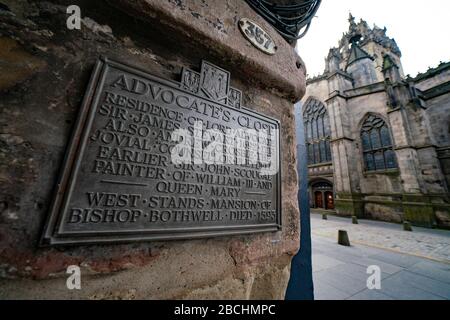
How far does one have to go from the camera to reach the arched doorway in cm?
1569

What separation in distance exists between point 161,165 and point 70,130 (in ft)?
1.40

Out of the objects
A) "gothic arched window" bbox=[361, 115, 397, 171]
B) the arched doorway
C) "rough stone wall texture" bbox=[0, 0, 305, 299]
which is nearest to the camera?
"rough stone wall texture" bbox=[0, 0, 305, 299]

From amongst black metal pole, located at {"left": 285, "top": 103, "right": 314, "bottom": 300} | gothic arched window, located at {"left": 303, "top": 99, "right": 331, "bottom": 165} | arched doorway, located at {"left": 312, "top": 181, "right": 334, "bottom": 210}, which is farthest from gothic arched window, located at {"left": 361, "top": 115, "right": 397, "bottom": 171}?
black metal pole, located at {"left": 285, "top": 103, "right": 314, "bottom": 300}

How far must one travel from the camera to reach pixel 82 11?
940mm

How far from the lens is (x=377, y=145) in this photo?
513 inches

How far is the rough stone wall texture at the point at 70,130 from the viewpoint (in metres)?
0.69

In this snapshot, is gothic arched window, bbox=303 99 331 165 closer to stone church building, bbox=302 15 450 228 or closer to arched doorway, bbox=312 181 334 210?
stone church building, bbox=302 15 450 228

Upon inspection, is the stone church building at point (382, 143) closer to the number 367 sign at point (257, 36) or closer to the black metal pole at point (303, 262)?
the black metal pole at point (303, 262)

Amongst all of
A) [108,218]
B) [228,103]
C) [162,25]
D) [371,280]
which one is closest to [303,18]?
[228,103]

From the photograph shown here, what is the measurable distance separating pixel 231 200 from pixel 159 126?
25.0 inches

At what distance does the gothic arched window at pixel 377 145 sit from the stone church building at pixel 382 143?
5 cm

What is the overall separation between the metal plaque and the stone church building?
530 inches

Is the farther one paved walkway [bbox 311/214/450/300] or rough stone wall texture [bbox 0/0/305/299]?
paved walkway [bbox 311/214/450/300]

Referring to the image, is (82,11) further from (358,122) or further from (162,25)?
(358,122)
